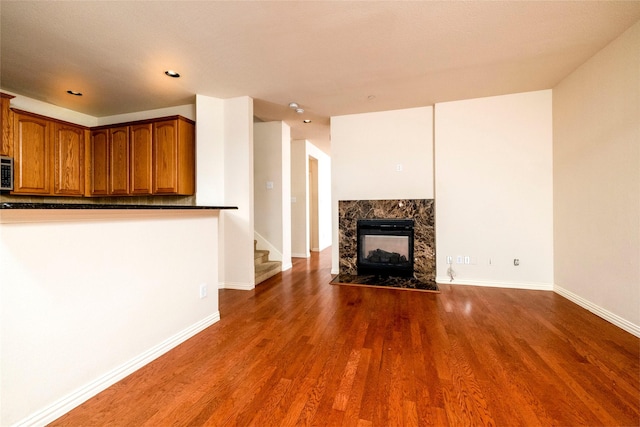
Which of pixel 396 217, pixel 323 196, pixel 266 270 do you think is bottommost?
pixel 266 270

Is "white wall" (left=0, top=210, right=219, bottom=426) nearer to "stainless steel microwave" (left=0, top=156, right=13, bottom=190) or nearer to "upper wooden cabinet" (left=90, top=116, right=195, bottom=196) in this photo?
"upper wooden cabinet" (left=90, top=116, right=195, bottom=196)

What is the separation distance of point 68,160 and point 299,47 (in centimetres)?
373

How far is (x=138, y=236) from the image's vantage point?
1756mm

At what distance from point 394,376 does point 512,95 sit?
3.78 metres

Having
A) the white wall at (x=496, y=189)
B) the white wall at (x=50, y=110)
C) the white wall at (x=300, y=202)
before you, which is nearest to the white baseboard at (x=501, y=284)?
the white wall at (x=496, y=189)

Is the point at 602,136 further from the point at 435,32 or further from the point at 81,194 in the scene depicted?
the point at 81,194

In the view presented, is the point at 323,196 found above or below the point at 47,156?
below

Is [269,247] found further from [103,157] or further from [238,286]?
[103,157]

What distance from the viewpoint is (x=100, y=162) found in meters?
3.86

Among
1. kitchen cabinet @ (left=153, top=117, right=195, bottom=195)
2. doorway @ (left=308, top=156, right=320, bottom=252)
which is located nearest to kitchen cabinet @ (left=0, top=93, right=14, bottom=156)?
kitchen cabinet @ (left=153, top=117, right=195, bottom=195)

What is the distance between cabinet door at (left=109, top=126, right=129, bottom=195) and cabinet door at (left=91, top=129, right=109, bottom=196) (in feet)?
0.25

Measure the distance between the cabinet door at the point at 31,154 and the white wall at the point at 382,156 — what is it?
3936 mm

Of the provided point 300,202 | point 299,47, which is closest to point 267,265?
point 300,202

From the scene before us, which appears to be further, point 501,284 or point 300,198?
point 300,198
